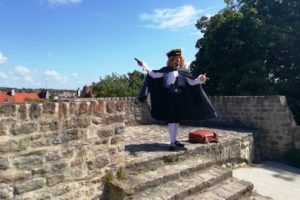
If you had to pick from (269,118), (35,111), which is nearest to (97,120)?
(35,111)

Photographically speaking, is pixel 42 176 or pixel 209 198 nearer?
pixel 42 176

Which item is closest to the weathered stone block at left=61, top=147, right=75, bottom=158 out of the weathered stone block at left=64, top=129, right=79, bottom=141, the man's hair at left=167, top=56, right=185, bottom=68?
the weathered stone block at left=64, top=129, right=79, bottom=141

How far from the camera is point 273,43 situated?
48.1 ft

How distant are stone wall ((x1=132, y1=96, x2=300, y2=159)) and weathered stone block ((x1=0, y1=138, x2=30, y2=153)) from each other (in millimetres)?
6793

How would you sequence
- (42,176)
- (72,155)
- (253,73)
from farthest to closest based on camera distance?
(253,73)
(72,155)
(42,176)

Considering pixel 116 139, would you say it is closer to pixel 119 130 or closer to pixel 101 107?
pixel 119 130

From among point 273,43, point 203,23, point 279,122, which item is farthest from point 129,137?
point 203,23

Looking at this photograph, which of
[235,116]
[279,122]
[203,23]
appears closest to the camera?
[279,122]

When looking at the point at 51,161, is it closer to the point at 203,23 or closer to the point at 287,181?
the point at 287,181

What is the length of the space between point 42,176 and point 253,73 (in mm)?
12427

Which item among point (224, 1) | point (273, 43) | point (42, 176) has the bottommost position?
point (42, 176)

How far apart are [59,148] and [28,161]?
16.2 inches

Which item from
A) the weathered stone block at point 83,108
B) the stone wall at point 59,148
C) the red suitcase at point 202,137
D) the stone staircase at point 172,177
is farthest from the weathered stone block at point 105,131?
the red suitcase at point 202,137

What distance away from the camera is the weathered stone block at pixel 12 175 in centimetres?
352
